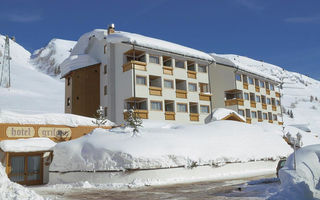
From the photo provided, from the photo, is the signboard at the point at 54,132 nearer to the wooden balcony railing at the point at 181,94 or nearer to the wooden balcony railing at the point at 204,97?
the wooden balcony railing at the point at 181,94

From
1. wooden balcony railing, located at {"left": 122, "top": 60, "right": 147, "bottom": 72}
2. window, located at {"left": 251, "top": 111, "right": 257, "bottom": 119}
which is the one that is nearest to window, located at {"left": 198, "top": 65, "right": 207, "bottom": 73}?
wooden balcony railing, located at {"left": 122, "top": 60, "right": 147, "bottom": 72}

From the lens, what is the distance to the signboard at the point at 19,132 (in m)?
22.2

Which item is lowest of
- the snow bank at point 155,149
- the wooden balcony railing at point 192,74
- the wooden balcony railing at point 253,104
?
the snow bank at point 155,149

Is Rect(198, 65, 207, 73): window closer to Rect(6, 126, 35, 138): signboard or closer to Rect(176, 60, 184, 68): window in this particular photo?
Rect(176, 60, 184, 68): window

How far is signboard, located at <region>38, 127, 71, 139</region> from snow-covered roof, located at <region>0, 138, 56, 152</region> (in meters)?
0.56

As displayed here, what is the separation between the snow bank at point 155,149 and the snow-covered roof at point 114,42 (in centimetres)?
1200

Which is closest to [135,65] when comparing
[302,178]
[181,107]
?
[181,107]

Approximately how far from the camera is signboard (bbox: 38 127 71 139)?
78.1 feet

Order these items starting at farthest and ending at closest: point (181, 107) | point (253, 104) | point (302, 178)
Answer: point (253, 104)
point (181, 107)
point (302, 178)

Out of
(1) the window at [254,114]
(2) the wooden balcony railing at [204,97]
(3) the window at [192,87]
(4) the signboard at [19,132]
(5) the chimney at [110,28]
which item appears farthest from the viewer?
(1) the window at [254,114]

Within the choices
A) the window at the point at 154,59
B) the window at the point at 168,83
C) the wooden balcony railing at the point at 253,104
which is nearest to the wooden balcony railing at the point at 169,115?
the window at the point at 168,83

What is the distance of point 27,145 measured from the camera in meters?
22.0

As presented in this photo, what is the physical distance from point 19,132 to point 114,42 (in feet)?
50.7

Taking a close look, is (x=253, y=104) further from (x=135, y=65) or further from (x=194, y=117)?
(x=135, y=65)
